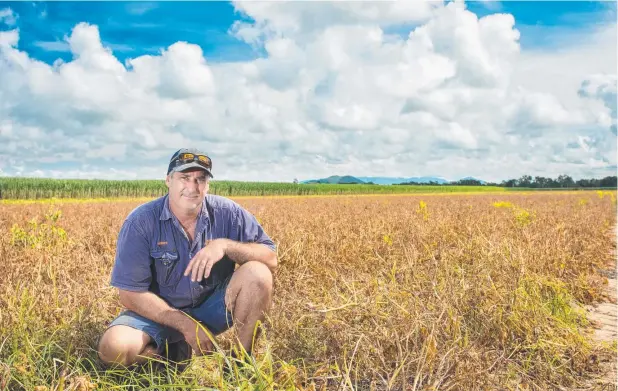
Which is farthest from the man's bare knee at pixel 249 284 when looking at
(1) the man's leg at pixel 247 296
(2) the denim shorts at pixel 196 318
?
(2) the denim shorts at pixel 196 318

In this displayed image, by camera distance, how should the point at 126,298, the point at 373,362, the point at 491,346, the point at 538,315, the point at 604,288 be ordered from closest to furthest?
1. the point at 373,362
2. the point at 126,298
3. the point at 491,346
4. the point at 538,315
5. the point at 604,288

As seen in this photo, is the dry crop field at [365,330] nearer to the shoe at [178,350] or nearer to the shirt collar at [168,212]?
the shoe at [178,350]

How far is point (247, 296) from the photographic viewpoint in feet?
11.2

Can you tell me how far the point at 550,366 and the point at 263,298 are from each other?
2133 mm

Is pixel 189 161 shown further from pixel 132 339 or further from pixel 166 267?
pixel 132 339

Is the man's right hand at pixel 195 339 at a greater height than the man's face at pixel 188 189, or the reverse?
the man's face at pixel 188 189

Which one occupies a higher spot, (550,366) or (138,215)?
(138,215)

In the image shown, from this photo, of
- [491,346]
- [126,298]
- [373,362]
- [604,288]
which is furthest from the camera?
[604,288]

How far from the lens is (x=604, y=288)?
6.41 m

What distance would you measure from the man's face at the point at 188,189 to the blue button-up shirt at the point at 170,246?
12 cm

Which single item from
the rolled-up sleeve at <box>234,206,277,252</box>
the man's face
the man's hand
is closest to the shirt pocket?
the man's hand

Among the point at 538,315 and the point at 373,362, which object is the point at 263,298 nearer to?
the point at 373,362

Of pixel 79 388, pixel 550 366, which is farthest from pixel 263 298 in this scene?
pixel 550 366

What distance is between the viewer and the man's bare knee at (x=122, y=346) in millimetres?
3160
